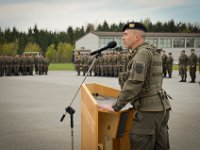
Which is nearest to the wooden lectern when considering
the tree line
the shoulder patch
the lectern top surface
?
the lectern top surface

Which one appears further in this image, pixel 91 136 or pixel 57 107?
pixel 57 107

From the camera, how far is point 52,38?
12406cm

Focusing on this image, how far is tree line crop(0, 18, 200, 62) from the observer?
111812 millimetres

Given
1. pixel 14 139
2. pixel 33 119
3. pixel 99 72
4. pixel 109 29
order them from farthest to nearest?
pixel 109 29 → pixel 99 72 → pixel 33 119 → pixel 14 139

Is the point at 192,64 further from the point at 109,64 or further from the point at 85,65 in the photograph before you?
the point at 85,65

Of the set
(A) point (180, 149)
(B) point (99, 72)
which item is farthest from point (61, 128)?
(B) point (99, 72)

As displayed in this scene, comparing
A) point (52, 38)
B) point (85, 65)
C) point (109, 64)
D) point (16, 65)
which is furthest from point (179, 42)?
point (109, 64)

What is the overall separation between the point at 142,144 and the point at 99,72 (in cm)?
2729

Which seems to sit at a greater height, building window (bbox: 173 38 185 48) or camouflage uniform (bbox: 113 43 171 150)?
building window (bbox: 173 38 185 48)

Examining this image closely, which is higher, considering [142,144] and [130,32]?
[130,32]

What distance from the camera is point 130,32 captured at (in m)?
4.04

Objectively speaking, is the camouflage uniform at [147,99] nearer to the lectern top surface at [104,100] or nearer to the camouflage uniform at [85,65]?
the lectern top surface at [104,100]

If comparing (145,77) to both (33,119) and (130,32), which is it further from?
(33,119)

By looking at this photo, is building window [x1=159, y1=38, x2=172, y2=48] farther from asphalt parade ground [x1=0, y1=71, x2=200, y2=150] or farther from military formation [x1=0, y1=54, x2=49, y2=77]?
asphalt parade ground [x1=0, y1=71, x2=200, y2=150]
